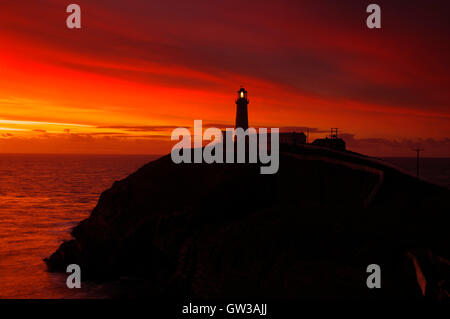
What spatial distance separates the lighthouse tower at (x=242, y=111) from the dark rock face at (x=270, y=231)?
57.8 feet

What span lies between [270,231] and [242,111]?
3368 cm

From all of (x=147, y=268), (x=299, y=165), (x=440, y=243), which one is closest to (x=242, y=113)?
(x=299, y=165)

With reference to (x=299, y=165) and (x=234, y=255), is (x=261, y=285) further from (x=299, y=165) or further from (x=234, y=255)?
(x=299, y=165)

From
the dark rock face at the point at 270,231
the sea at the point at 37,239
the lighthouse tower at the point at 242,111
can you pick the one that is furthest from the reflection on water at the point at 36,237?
the lighthouse tower at the point at 242,111

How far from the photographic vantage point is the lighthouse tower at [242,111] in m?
52.3

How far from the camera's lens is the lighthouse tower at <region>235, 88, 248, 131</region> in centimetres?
5234

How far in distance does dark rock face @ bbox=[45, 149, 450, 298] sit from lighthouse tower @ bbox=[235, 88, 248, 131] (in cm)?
1761

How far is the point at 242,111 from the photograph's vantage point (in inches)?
2069

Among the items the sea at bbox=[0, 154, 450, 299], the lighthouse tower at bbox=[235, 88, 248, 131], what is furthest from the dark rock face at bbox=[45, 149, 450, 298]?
the lighthouse tower at bbox=[235, 88, 248, 131]

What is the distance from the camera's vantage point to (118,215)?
3155cm

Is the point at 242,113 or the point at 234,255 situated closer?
the point at 234,255

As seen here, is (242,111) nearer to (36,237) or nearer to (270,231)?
(36,237)

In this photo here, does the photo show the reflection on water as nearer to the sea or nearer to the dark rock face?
the sea

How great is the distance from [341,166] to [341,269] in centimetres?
1414
